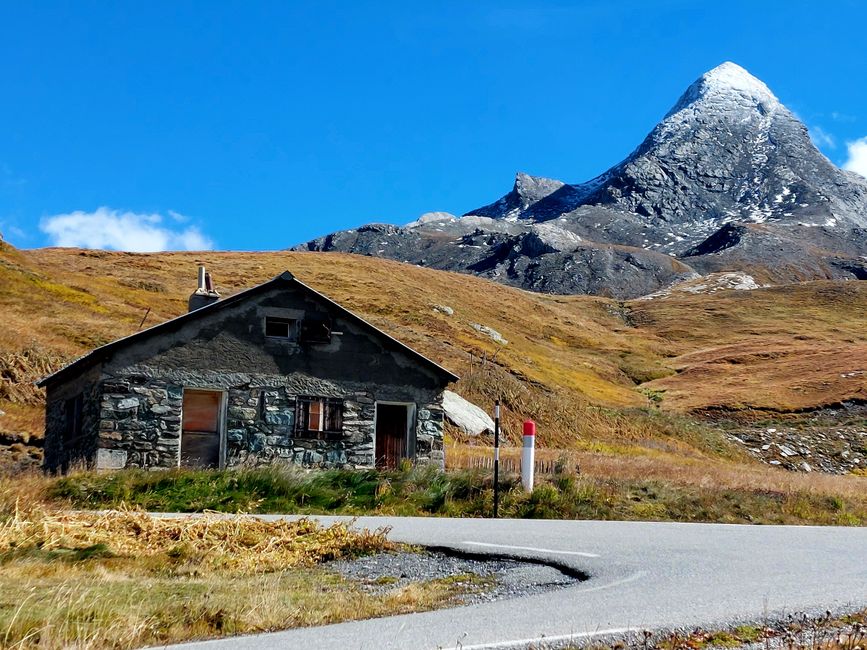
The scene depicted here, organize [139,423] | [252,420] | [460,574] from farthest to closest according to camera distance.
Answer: [252,420], [139,423], [460,574]

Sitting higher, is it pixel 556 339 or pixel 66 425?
pixel 556 339

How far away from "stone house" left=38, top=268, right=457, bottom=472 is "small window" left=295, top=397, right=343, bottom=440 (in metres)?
0.03

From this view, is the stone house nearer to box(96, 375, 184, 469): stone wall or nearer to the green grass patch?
box(96, 375, 184, 469): stone wall

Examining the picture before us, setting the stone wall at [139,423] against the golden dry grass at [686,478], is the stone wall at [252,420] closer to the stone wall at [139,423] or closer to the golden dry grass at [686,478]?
the stone wall at [139,423]

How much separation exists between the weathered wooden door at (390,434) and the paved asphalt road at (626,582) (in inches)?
412

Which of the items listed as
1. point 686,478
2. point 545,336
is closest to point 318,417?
point 686,478

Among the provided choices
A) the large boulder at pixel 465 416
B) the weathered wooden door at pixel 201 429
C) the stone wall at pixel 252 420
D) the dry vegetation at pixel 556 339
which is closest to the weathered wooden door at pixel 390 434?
the stone wall at pixel 252 420

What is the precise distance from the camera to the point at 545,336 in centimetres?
8694

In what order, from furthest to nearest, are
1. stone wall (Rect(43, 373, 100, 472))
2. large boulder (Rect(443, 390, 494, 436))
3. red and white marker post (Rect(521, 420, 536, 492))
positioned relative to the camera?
1. large boulder (Rect(443, 390, 494, 436))
2. stone wall (Rect(43, 373, 100, 472))
3. red and white marker post (Rect(521, 420, 536, 492))

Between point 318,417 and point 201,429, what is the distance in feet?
9.46

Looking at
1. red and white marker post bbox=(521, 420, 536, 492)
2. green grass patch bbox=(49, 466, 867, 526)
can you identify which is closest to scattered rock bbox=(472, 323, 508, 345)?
green grass patch bbox=(49, 466, 867, 526)

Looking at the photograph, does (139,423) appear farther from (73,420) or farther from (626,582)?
(626,582)

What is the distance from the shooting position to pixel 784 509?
56.3ft

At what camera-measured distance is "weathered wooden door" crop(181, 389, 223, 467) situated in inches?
910
